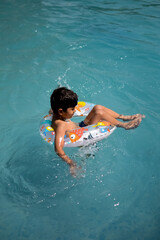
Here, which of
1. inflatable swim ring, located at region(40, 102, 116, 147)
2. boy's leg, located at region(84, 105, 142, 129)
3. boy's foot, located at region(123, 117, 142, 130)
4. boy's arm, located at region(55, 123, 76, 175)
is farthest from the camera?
boy's foot, located at region(123, 117, 142, 130)

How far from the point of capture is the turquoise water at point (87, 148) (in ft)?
10.2

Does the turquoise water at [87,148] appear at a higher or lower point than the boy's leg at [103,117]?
lower

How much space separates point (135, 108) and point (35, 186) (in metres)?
2.58

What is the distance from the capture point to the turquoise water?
3.11m

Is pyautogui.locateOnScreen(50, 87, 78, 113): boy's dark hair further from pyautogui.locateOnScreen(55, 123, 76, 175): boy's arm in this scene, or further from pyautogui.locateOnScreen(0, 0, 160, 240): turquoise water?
pyautogui.locateOnScreen(0, 0, 160, 240): turquoise water

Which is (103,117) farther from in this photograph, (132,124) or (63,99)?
(63,99)

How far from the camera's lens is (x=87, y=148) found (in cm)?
380

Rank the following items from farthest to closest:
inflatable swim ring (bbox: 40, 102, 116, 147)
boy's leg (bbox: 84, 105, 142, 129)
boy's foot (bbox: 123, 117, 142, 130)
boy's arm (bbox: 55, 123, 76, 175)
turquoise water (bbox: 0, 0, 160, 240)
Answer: boy's foot (bbox: 123, 117, 142, 130)
boy's leg (bbox: 84, 105, 142, 129)
inflatable swim ring (bbox: 40, 102, 116, 147)
boy's arm (bbox: 55, 123, 76, 175)
turquoise water (bbox: 0, 0, 160, 240)

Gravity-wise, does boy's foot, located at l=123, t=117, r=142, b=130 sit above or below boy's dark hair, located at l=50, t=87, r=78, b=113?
below

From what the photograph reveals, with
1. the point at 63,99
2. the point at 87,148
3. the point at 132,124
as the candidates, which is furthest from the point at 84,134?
the point at 132,124

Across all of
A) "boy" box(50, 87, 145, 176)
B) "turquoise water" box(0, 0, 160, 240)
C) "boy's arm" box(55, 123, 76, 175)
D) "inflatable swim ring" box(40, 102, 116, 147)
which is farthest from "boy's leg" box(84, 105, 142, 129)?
"boy's arm" box(55, 123, 76, 175)

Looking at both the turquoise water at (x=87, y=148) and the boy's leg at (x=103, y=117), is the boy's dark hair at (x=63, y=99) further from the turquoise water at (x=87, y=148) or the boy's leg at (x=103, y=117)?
the turquoise water at (x=87, y=148)

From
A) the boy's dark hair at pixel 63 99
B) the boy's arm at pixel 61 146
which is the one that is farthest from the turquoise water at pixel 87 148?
the boy's dark hair at pixel 63 99

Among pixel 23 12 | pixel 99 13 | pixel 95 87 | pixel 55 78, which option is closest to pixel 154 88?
pixel 95 87
